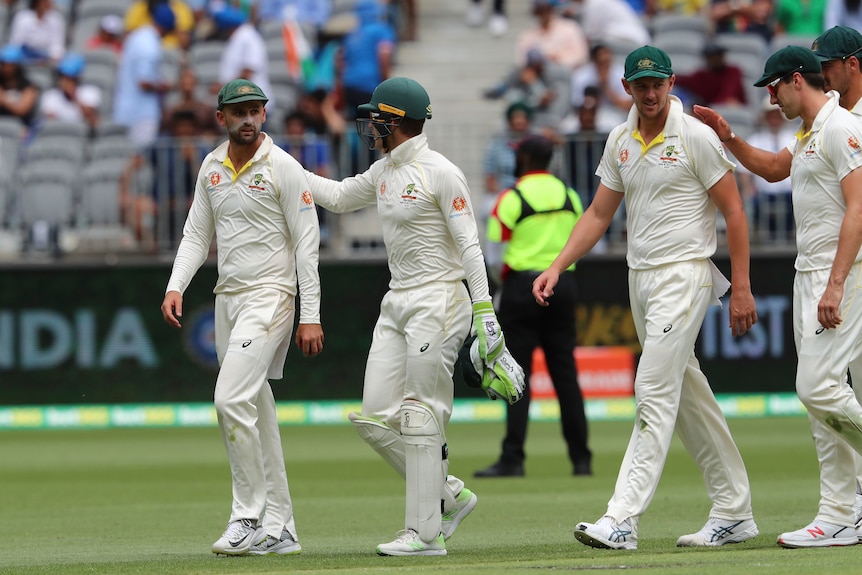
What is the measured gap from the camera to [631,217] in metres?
8.02

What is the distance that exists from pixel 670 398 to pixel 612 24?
13.5 meters

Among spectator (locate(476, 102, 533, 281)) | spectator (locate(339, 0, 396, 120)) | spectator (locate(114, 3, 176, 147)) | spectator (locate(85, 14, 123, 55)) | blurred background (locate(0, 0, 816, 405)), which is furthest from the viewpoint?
spectator (locate(85, 14, 123, 55))

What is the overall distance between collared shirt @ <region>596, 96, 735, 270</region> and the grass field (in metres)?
1.51

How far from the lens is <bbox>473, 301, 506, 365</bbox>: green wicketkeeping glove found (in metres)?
7.68

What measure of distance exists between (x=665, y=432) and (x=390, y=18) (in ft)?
51.0

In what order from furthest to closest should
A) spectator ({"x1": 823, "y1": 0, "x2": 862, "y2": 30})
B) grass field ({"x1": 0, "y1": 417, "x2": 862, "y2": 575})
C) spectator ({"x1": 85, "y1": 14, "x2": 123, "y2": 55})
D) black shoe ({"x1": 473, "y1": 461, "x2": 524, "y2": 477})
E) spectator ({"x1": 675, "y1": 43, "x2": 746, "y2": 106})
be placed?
spectator ({"x1": 85, "y1": 14, "x2": 123, "y2": 55})
spectator ({"x1": 823, "y1": 0, "x2": 862, "y2": 30})
spectator ({"x1": 675, "y1": 43, "x2": 746, "y2": 106})
black shoe ({"x1": 473, "y1": 461, "x2": 524, "y2": 477})
grass field ({"x1": 0, "y1": 417, "x2": 862, "y2": 575})

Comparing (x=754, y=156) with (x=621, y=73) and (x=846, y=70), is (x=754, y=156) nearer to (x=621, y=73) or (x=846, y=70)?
(x=846, y=70)

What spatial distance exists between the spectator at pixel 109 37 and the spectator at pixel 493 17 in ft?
17.1

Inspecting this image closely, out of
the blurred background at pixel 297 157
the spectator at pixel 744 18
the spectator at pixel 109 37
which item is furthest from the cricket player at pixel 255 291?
the spectator at pixel 109 37

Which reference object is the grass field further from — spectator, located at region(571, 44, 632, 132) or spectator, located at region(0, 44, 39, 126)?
spectator, located at region(0, 44, 39, 126)

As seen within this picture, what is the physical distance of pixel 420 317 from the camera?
25.8ft

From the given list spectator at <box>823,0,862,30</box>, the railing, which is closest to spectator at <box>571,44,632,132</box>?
the railing

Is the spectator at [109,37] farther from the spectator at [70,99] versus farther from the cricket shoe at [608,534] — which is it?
the cricket shoe at [608,534]

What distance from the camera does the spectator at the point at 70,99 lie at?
2013cm
